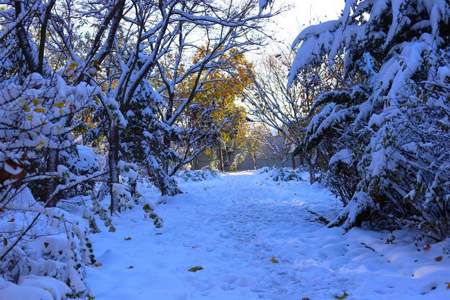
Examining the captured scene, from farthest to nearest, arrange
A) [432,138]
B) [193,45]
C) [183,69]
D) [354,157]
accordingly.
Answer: [183,69] < [193,45] < [354,157] < [432,138]

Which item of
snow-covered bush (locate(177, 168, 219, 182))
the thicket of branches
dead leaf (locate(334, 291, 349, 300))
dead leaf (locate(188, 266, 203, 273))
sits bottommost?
dead leaf (locate(334, 291, 349, 300))

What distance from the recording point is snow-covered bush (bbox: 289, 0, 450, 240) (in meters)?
3.50

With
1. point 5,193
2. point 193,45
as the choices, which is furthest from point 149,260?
point 193,45

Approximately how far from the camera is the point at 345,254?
4383mm

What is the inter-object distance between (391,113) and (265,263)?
2121mm

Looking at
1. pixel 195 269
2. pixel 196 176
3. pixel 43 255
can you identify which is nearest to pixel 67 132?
pixel 43 255

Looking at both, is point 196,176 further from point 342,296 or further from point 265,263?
point 342,296

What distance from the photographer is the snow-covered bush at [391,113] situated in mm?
3500

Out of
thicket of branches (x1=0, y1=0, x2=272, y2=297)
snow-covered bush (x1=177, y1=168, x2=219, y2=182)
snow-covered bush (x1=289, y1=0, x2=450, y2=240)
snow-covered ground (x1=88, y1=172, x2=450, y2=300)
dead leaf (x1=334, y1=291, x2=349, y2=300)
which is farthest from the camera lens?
snow-covered bush (x1=177, y1=168, x2=219, y2=182)

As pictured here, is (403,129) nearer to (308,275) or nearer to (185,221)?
(308,275)

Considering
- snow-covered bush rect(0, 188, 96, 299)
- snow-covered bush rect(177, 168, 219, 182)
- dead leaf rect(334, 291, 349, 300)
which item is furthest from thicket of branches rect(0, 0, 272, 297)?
snow-covered bush rect(177, 168, 219, 182)

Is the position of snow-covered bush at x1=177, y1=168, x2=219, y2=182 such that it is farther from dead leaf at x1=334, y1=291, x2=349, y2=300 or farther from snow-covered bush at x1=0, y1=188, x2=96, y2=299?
snow-covered bush at x1=0, y1=188, x2=96, y2=299

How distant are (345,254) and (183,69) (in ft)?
34.3

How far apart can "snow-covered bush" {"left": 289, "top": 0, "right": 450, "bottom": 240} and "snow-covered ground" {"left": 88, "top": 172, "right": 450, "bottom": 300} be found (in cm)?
47
